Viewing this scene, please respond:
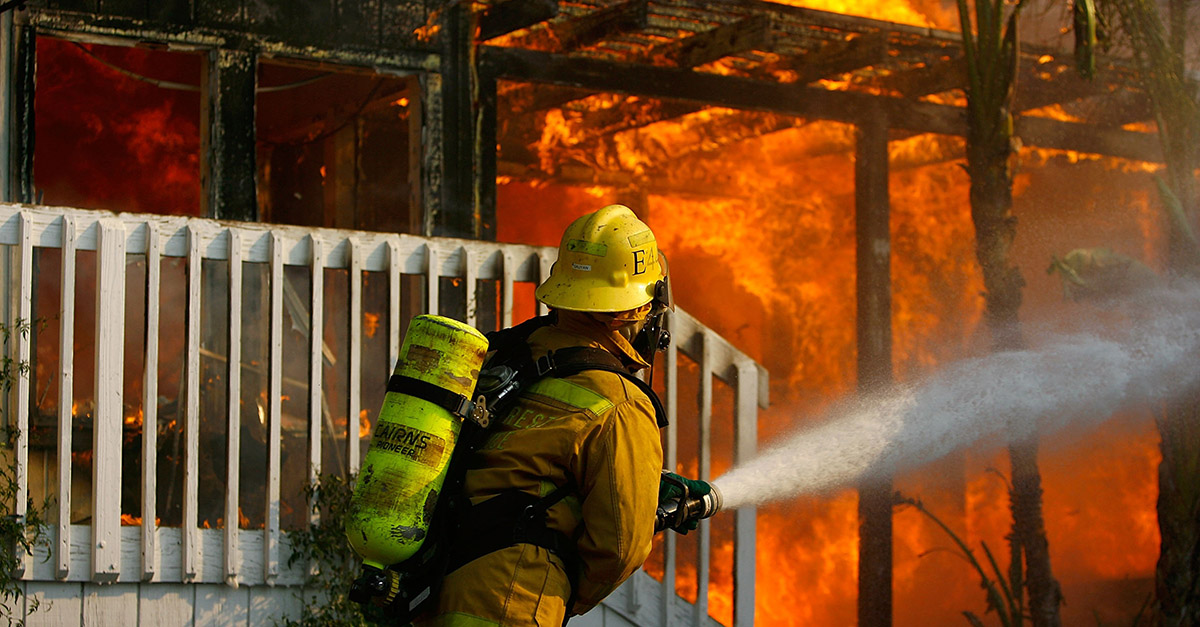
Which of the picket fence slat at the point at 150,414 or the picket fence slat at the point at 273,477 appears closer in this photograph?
the picket fence slat at the point at 150,414

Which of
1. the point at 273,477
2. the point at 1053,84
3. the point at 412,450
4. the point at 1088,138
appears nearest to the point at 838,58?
the point at 1053,84

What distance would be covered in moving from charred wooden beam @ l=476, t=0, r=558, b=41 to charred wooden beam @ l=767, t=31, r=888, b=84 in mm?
2120

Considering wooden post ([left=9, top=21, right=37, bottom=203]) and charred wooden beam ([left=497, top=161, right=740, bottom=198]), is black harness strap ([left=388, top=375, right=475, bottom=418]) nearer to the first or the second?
wooden post ([left=9, top=21, right=37, bottom=203])

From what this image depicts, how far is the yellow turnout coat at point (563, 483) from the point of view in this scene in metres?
3.26

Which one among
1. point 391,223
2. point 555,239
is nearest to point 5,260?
point 391,223

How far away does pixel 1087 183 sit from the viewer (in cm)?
1243

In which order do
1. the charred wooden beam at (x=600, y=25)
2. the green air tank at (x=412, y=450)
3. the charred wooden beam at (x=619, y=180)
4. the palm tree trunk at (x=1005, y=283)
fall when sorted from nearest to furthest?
the green air tank at (x=412, y=450), the charred wooden beam at (x=600, y=25), the palm tree trunk at (x=1005, y=283), the charred wooden beam at (x=619, y=180)

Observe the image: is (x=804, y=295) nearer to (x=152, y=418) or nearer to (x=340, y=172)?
(x=340, y=172)

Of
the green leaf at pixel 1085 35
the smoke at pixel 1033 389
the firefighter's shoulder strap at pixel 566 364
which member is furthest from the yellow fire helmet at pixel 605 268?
the green leaf at pixel 1085 35

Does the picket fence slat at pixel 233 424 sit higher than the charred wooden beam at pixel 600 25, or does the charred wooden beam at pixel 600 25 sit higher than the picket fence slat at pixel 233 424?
the charred wooden beam at pixel 600 25

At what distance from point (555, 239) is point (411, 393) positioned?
8.99m

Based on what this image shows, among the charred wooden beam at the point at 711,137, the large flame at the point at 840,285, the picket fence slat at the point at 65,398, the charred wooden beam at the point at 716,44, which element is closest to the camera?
the picket fence slat at the point at 65,398

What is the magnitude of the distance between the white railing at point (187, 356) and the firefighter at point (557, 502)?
2155mm

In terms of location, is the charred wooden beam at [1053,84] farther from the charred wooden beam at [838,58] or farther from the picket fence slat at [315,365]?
the picket fence slat at [315,365]
